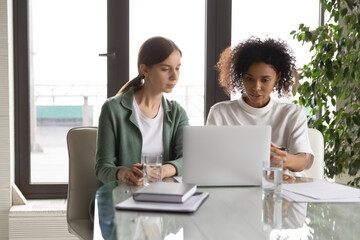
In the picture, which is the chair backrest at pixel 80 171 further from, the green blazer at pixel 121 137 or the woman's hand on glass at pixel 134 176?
the woman's hand on glass at pixel 134 176

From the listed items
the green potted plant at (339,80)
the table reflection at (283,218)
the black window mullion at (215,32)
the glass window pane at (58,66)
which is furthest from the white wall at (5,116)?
the table reflection at (283,218)

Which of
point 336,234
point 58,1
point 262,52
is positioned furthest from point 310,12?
point 336,234

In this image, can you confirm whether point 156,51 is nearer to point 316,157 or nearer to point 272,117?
point 272,117

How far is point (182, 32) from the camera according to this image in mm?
3330

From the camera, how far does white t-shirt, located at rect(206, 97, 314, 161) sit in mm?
2137

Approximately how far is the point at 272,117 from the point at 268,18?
142 cm

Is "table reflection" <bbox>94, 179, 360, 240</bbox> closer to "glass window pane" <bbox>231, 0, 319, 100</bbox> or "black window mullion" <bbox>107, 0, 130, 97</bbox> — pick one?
"black window mullion" <bbox>107, 0, 130, 97</bbox>

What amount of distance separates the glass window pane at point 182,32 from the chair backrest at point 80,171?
122cm

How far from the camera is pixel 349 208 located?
4.38 feet

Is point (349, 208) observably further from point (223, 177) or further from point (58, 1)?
point (58, 1)

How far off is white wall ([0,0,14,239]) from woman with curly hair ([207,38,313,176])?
1435 millimetres

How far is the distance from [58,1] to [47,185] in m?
1.23

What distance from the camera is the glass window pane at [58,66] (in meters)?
3.24

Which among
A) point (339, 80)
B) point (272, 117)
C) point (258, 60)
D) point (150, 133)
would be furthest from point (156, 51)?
point (339, 80)
